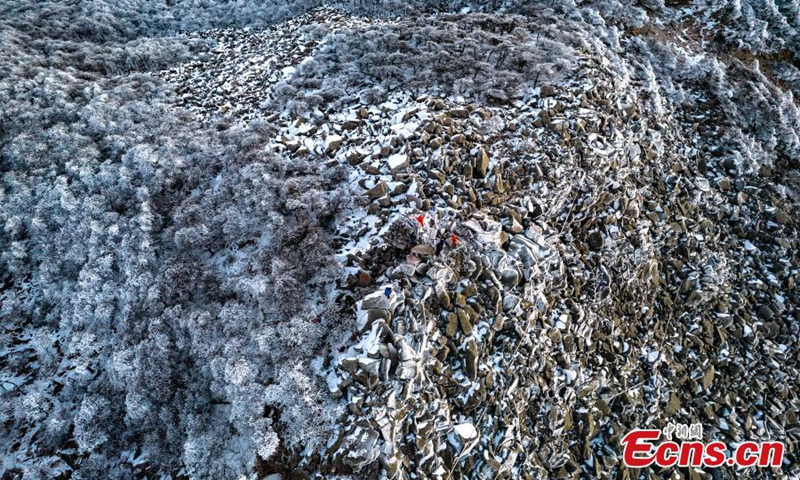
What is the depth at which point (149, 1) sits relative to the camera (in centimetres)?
3175

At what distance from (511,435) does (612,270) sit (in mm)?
7589

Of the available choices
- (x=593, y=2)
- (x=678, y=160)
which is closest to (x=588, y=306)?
(x=678, y=160)

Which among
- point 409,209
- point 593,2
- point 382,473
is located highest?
point 593,2

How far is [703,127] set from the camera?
20.7 m

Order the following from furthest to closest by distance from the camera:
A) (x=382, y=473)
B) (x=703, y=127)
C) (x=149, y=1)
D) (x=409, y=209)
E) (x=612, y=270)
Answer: (x=149, y=1)
(x=703, y=127)
(x=612, y=270)
(x=409, y=209)
(x=382, y=473)

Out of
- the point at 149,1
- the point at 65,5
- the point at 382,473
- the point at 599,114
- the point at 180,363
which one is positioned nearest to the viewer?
the point at 382,473

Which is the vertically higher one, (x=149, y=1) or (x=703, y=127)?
(x=149, y=1)

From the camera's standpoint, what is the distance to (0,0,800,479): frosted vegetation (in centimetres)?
1081

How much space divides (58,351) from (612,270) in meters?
20.0

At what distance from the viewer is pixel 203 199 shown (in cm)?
1531

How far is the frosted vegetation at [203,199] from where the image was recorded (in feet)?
35.5

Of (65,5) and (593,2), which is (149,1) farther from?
(593,2)

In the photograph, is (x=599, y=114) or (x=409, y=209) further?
(x=599, y=114)

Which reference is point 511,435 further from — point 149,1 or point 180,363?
point 149,1
